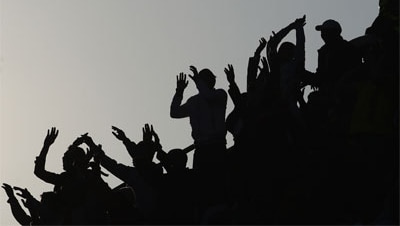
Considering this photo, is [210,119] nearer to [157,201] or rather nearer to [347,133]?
[157,201]

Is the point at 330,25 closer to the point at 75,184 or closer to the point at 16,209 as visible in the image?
the point at 75,184

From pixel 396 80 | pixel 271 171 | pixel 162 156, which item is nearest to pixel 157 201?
pixel 162 156

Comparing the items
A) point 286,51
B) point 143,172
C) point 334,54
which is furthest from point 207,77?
point 334,54

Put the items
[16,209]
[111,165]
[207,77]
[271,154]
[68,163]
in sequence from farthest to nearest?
1. [16,209]
2. [68,163]
3. [111,165]
4. [207,77]
5. [271,154]

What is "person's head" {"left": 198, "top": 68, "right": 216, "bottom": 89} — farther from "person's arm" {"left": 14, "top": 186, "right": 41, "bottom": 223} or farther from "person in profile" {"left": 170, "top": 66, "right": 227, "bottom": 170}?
"person's arm" {"left": 14, "top": 186, "right": 41, "bottom": 223}

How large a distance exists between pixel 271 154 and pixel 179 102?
1825 millimetres

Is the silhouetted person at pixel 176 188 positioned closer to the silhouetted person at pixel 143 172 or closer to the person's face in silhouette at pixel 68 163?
the silhouetted person at pixel 143 172

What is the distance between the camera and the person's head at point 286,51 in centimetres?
1515

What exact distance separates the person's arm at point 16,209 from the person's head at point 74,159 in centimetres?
131

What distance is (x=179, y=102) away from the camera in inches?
618

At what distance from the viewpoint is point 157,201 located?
595 inches

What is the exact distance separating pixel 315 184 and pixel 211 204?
2182mm

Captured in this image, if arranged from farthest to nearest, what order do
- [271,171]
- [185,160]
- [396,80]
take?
[185,160], [271,171], [396,80]

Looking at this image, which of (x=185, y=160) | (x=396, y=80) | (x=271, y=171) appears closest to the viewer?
(x=396, y=80)
